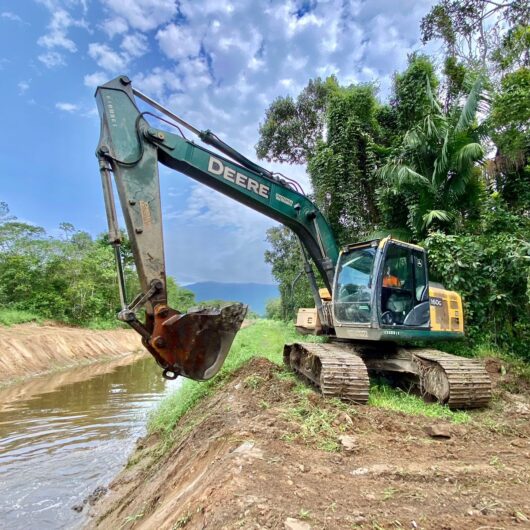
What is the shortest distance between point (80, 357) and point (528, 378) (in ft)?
53.4

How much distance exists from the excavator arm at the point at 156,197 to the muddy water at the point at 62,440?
2.27 m

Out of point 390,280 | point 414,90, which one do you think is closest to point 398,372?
point 390,280

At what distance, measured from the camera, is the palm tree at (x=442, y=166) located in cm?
1005

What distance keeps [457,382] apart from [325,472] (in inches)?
99.4

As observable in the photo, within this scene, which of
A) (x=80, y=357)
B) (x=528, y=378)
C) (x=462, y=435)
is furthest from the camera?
(x=80, y=357)

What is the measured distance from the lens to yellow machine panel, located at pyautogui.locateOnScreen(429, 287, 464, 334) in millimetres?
5715

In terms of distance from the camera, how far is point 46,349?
1531cm

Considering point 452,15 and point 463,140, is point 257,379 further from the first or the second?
point 452,15

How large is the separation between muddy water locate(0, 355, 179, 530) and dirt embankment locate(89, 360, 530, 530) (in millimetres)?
625

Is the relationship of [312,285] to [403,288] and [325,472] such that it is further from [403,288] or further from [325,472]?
[325,472]

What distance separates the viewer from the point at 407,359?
18.2 feet

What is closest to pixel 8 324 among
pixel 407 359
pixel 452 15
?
pixel 407 359

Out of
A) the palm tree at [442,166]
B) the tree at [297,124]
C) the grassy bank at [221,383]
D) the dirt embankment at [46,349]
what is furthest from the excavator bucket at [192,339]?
the tree at [297,124]

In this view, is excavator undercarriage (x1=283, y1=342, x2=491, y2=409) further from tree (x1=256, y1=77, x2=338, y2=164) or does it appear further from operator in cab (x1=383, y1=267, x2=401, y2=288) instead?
tree (x1=256, y1=77, x2=338, y2=164)
